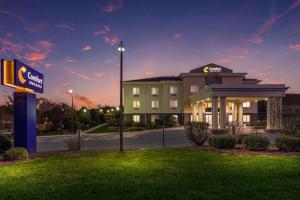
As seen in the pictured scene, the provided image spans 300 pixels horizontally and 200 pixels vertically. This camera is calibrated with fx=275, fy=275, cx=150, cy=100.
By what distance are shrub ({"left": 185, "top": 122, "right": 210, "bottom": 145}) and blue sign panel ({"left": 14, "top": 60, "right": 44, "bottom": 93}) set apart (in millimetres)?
10153

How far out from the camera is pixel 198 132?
1800cm

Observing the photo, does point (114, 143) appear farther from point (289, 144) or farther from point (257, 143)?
point (289, 144)

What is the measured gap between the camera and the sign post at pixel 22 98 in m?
13.9

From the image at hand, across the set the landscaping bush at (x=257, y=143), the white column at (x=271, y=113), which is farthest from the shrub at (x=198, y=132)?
the white column at (x=271, y=113)

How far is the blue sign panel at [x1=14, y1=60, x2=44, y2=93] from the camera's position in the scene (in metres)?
14.3

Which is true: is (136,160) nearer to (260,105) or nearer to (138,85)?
(138,85)

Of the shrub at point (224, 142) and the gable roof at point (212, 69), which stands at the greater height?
the gable roof at point (212, 69)

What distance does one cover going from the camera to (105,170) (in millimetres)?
10539

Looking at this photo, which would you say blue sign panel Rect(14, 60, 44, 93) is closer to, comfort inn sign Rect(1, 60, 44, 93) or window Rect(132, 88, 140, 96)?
comfort inn sign Rect(1, 60, 44, 93)

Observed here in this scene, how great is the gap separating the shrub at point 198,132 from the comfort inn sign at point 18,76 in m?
10.3

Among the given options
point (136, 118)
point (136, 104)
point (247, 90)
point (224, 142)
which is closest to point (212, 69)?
point (136, 104)

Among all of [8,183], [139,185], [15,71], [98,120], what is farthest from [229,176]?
[98,120]

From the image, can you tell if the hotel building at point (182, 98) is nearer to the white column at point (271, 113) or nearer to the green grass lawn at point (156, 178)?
the white column at point (271, 113)

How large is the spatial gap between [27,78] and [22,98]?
1.19 metres
